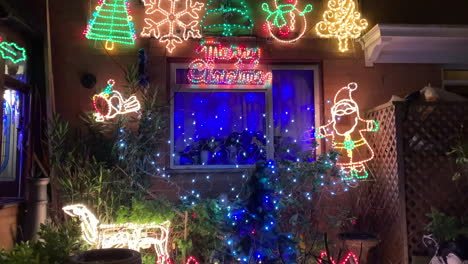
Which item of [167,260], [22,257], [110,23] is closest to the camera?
[22,257]

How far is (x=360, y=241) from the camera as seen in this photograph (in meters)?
4.79

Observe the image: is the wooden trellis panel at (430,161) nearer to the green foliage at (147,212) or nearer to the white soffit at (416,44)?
the white soffit at (416,44)

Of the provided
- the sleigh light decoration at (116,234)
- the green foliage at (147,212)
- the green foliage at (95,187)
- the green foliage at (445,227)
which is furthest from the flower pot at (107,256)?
the green foliage at (445,227)

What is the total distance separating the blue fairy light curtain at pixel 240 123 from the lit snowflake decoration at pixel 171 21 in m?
0.85

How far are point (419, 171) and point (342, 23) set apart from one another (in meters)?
2.50

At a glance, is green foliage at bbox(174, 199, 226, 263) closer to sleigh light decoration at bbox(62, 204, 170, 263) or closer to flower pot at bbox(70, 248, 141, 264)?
Result: sleigh light decoration at bbox(62, 204, 170, 263)

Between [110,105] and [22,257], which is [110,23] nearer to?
[110,105]

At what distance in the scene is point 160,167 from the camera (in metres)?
5.79

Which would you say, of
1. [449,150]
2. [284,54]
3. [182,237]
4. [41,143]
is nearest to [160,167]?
[182,237]

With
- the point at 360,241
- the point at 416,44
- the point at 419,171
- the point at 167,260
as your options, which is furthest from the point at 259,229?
the point at 416,44

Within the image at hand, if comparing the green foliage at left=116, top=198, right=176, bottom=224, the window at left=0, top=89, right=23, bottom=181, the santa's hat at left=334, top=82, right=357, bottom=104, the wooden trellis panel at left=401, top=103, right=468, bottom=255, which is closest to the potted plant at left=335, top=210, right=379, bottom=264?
the wooden trellis panel at left=401, top=103, right=468, bottom=255

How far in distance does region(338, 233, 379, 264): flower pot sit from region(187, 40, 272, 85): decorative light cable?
8.31 feet

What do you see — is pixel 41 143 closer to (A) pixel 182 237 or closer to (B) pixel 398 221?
(A) pixel 182 237

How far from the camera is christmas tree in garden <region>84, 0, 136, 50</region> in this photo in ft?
18.3
